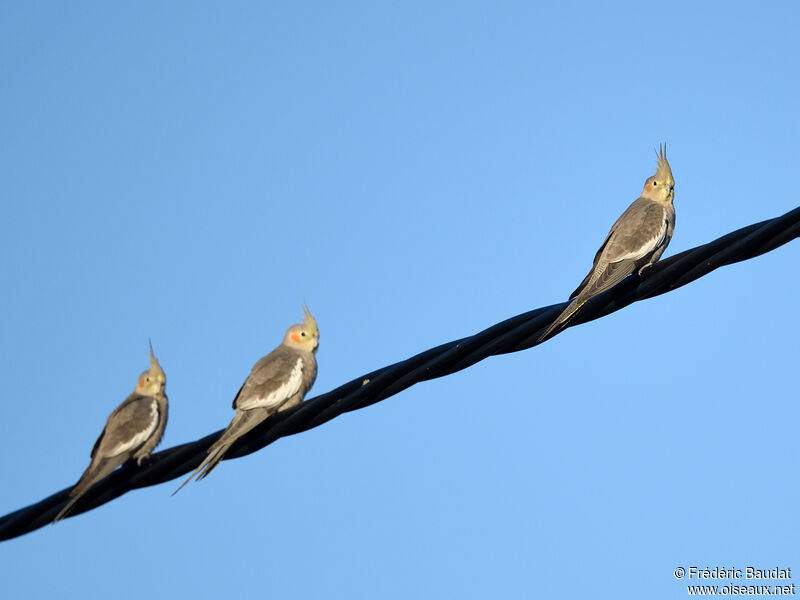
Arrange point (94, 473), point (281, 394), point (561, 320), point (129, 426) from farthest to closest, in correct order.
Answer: point (129, 426) < point (281, 394) < point (94, 473) < point (561, 320)

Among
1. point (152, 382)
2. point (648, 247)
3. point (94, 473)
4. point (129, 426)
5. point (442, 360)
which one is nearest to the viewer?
point (442, 360)

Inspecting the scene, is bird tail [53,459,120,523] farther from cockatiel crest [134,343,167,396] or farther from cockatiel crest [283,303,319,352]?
cockatiel crest [283,303,319,352]

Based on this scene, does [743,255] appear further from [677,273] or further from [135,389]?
[135,389]

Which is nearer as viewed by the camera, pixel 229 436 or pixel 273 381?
pixel 229 436

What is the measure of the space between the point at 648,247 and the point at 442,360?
387 cm

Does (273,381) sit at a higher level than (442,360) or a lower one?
higher

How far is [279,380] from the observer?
959 centimetres

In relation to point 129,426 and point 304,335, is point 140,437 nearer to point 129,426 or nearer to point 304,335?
point 129,426

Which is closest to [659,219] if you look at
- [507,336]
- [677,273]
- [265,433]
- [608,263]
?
[608,263]

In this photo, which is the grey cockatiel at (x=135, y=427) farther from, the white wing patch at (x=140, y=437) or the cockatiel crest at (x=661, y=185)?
the cockatiel crest at (x=661, y=185)

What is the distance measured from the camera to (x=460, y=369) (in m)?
6.49

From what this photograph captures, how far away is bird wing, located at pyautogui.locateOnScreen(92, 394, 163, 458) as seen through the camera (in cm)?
924

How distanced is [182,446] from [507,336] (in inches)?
87.0

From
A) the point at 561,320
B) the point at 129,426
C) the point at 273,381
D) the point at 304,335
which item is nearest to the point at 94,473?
the point at 129,426
